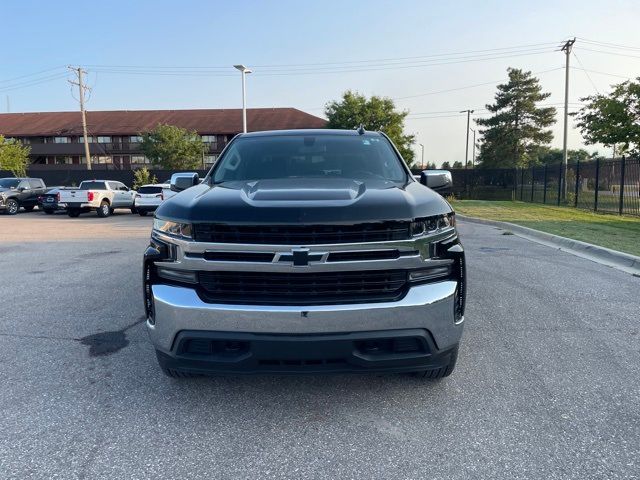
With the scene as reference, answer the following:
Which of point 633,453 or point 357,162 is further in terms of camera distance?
point 357,162

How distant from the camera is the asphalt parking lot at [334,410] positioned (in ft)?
8.27

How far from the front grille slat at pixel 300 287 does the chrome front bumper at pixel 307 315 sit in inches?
2.3

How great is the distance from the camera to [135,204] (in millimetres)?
21938

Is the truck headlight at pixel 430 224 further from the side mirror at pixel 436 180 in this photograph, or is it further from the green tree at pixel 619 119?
the green tree at pixel 619 119

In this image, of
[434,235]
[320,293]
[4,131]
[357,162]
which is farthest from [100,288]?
[4,131]

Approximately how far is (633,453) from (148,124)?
6076 cm

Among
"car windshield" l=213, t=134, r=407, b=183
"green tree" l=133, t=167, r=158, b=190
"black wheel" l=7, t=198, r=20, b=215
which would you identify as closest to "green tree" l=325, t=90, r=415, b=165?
"green tree" l=133, t=167, r=158, b=190

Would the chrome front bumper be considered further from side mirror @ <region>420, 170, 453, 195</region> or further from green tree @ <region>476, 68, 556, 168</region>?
green tree @ <region>476, 68, 556, 168</region>

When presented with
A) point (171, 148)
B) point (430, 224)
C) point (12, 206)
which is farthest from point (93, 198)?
point (171, 148)

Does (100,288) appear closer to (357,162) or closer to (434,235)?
(357,162)

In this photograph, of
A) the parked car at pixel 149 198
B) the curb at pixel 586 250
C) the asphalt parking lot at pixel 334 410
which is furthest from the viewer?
the parked car at pixel 149 198

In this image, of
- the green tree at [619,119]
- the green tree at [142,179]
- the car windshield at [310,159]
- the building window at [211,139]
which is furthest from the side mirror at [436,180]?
the building window at [211,139]

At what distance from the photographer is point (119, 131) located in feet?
185

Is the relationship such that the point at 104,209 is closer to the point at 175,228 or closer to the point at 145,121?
the point at 175,228
